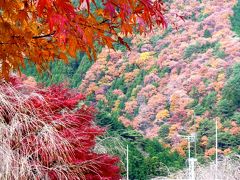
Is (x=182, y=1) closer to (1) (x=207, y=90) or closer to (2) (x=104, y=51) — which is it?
(2) (x=104, y=51)

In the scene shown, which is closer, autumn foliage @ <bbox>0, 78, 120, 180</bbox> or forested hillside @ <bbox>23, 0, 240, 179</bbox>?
autumn foliage @ <bbox>0, 78, 120, 180</bbox>

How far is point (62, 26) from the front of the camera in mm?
1677

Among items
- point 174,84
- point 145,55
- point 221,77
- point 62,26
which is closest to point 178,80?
point 174,84

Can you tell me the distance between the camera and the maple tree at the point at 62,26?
69.5 inches

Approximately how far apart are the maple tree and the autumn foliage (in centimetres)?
224

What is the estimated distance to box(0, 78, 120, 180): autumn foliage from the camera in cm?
475

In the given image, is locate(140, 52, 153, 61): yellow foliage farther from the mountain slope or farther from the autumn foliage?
the autumn foliage

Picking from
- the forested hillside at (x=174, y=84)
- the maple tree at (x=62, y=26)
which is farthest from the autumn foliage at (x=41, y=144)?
the forested hillside at (x=174, y=84)

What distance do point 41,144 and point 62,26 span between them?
349 centimetres

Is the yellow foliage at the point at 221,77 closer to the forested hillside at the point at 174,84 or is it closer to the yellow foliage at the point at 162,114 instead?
the forested hillside at the point at 174,84

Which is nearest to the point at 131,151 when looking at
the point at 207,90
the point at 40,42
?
the point at 207,90

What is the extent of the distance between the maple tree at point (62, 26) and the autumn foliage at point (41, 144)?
2.24m

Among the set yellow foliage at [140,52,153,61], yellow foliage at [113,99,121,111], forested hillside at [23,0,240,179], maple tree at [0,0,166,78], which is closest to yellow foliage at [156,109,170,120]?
forested hillside at [23,0,240,179]

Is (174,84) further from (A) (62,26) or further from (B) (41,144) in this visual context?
(A) (62,26)
